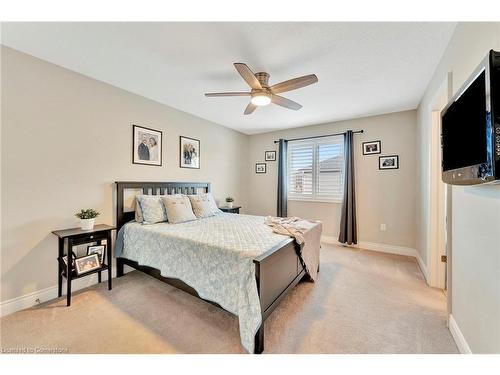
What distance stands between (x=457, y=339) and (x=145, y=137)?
4.04 m

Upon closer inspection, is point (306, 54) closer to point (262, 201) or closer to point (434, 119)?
point (434, 119)

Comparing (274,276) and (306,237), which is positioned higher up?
(306,237)

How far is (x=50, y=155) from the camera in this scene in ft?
7.11

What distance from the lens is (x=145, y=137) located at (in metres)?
3.05

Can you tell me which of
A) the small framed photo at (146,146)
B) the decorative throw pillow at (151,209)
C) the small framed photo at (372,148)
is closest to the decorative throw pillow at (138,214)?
the decorative throw pillow at (151,209)

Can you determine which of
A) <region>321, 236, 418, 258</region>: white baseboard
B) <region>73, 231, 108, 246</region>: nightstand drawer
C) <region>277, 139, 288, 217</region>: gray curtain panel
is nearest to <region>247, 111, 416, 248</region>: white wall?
<region>321, 236, 418, 258</region>: white baseboard

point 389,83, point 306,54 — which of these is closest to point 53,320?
point 306,54

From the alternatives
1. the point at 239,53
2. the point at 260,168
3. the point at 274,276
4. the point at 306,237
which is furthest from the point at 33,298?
the point at 260,168

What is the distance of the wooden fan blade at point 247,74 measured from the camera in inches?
66.4

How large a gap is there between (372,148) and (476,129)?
2.97 m

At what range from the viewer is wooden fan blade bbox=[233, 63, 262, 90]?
66.4 inches

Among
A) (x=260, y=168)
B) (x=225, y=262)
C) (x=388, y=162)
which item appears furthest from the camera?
(x=260, y=168)

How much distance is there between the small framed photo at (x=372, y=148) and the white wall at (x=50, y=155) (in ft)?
12.8

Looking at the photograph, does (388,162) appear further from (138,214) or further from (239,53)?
(138,214)
